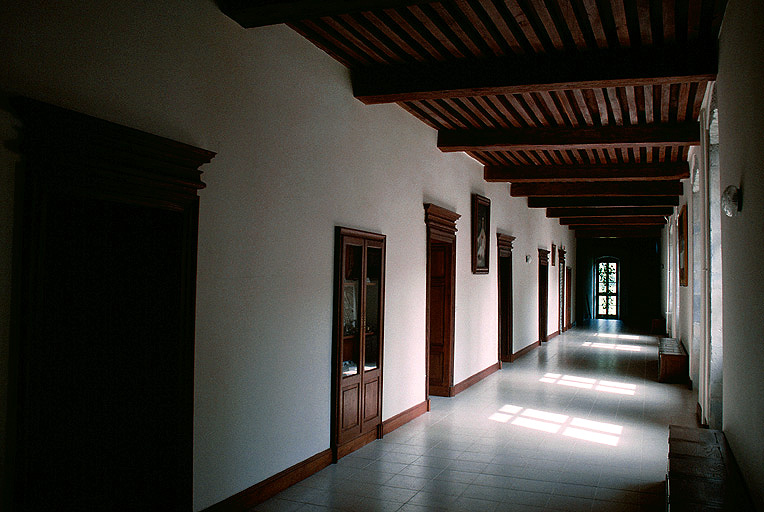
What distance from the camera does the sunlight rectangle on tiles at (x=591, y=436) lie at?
6500mm

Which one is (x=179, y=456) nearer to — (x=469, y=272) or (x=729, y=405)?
(x=729, y=405)

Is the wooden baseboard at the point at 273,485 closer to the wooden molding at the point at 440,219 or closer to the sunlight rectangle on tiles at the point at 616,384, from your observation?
the wooden molding at the point at 440,219

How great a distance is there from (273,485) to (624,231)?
2036cm

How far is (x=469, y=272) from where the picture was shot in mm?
9867

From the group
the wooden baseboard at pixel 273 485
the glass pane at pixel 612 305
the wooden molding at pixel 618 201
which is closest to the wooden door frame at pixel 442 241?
the wooden baseboard at pixel 273 485

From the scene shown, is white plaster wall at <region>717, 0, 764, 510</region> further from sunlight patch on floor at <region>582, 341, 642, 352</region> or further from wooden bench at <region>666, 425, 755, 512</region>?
sunlight patch on floor at <region>582, 341, 642, 352</region>

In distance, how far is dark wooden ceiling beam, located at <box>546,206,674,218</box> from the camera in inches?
638

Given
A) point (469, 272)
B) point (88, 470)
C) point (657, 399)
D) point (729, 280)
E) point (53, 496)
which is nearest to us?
point (53, 496)

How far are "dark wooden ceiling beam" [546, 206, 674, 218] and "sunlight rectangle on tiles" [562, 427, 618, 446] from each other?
1038cm

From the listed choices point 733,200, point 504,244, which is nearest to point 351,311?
point 733,200

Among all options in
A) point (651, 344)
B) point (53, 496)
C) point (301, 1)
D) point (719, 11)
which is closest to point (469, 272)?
point (719, 11)

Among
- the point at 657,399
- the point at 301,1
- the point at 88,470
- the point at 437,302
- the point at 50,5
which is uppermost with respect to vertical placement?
the point at 301,1

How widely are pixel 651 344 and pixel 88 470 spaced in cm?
1647

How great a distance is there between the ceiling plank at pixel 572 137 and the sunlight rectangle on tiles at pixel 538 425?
11.4 ft
